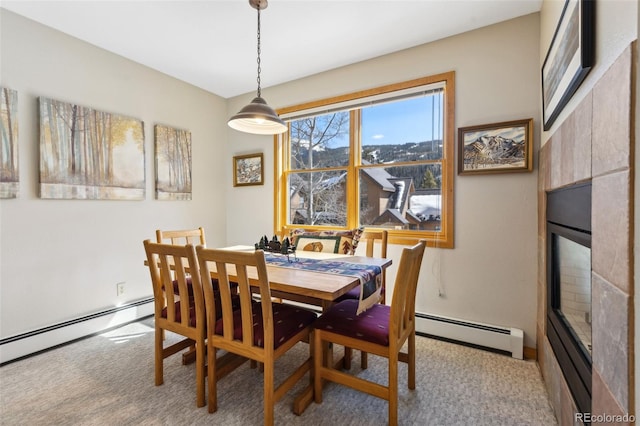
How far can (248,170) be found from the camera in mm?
3670

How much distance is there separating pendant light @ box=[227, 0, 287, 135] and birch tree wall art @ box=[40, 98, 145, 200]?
1423mm

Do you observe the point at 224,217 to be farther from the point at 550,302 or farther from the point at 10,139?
the point at 550,302

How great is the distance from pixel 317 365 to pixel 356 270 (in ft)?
1.89

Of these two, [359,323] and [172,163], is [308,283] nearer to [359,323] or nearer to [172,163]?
[359,323]

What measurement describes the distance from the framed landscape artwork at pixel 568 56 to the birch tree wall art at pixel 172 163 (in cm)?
332

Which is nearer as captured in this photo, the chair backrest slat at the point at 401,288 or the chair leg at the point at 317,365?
the chair backrest slat at the point at 401,288

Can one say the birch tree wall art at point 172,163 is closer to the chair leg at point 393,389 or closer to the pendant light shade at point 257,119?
the pendant light shade at point 257,119

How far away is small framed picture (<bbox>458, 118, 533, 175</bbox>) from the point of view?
2148 millimetres

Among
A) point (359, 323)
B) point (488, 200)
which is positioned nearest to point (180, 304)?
point (359, 323)

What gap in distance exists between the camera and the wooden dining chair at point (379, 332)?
→ 4.68ft

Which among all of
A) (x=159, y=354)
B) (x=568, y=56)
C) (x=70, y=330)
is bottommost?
(x=70, y=330)

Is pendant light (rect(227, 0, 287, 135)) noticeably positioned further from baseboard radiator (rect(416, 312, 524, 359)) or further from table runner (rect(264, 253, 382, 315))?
baseboard radiator (rect(416, 312, 524, 359))

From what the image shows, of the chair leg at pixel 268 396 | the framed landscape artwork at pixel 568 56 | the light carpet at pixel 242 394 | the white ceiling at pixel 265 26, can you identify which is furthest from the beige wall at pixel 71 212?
the framed landscape artwork at pixel 568 56

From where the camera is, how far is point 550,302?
1.75m
